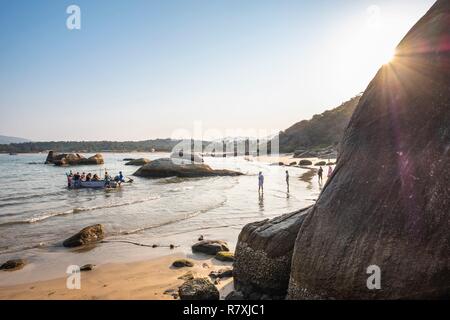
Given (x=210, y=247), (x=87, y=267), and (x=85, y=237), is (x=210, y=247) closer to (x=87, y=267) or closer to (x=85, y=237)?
(x=87, y=267)

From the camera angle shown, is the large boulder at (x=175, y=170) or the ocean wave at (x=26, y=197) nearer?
the ocean wave at (x=26, y=197)

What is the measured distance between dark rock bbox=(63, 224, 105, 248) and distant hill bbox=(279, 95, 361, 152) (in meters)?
90.4

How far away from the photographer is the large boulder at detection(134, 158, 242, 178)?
4809 cm

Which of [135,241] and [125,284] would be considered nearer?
[125,284]

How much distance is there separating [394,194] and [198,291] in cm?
444

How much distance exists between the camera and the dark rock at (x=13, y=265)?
12.4 m

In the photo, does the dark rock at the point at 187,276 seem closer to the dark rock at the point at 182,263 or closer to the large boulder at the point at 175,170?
the dark rock at the point at 182,263

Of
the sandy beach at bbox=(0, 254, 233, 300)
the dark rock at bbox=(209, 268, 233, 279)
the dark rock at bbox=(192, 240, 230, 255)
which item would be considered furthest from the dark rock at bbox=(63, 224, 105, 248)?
the dark rock at bbox=(209, 268, 233, 279)

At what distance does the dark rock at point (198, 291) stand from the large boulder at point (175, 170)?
40.5 m

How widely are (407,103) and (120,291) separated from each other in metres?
8.36

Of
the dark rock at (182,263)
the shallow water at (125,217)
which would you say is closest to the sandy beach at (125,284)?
the dark rock at (182,263)

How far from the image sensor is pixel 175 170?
48031 mm

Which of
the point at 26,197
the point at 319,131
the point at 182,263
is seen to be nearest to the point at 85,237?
the point at 182,263
